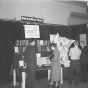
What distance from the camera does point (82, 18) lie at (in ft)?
28.0

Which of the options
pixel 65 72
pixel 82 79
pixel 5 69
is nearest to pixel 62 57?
pixel 65 72

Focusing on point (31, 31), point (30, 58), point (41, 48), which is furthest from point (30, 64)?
point (31, 31)

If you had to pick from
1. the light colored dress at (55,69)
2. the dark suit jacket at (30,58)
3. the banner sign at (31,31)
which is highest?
the banner sign at (31,31)

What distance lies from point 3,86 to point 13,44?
5.40 feet

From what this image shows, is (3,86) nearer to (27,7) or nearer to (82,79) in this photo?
(82,79)

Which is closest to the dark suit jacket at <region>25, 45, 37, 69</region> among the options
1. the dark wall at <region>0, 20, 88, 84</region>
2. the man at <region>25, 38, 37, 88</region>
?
the man at <region>25, 38, 37, 88</region>

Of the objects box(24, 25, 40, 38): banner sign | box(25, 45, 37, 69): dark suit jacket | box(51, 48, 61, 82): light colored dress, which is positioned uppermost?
box(24, 25, 40, 38): banner sign

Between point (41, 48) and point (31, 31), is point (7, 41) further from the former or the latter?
point (41, 48)

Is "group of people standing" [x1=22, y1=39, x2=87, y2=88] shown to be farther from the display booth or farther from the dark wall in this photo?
the dark wall

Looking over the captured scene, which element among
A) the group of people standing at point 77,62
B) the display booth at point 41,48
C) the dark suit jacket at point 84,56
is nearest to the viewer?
the group of people standing at point 77,62

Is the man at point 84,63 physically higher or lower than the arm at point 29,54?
lower

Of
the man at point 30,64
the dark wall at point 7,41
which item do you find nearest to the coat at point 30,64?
the man at point 30,64

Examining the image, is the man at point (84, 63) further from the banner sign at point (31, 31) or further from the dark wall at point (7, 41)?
the dark wall at point (7, 41)

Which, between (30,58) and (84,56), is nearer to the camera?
(30,58)
